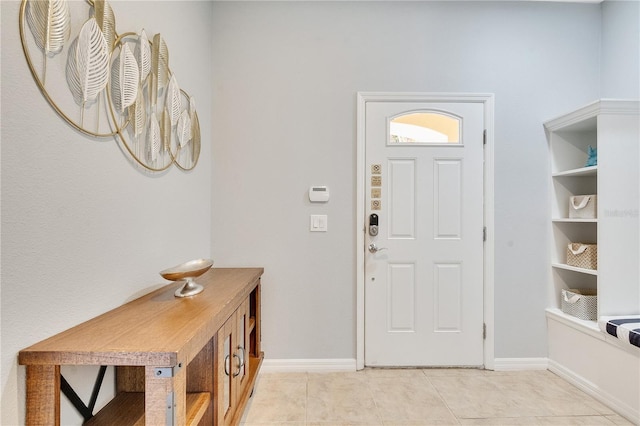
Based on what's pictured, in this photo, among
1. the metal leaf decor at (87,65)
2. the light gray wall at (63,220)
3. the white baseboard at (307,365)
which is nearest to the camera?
the light gray wall at (63,220)

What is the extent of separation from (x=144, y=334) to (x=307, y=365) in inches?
62.6

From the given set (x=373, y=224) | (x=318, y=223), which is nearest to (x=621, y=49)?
(x=373, y=224)

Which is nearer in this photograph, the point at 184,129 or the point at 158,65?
the point at 158,65

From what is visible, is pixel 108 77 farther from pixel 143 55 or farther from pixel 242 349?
pixel 242 349

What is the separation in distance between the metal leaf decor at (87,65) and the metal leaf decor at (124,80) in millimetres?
97

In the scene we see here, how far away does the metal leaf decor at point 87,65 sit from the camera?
39.6 inches

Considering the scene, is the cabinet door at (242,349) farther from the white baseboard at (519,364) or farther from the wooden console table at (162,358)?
the white baseboard at (519,364)

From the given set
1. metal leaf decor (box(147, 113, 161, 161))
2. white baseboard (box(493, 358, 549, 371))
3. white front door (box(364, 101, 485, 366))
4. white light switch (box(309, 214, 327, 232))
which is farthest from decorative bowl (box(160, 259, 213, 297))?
white baseboard (box(493, 358, 549, 371))

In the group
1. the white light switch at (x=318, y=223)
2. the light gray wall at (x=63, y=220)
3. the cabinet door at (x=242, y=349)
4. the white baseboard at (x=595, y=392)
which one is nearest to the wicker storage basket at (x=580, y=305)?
the white baseboard at (x=595, y=392)

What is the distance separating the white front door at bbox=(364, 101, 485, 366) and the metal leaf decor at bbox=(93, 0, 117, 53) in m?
1.61

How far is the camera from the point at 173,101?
1645 millimetres

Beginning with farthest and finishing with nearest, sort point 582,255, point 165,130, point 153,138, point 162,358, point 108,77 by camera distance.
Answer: point 582,255 → point 165,130 → point 153,138 → point 108,77 → point 162,358

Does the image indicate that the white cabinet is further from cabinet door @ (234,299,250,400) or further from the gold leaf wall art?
the gold leaf wall art

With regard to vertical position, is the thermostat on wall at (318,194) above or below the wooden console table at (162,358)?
→ above
